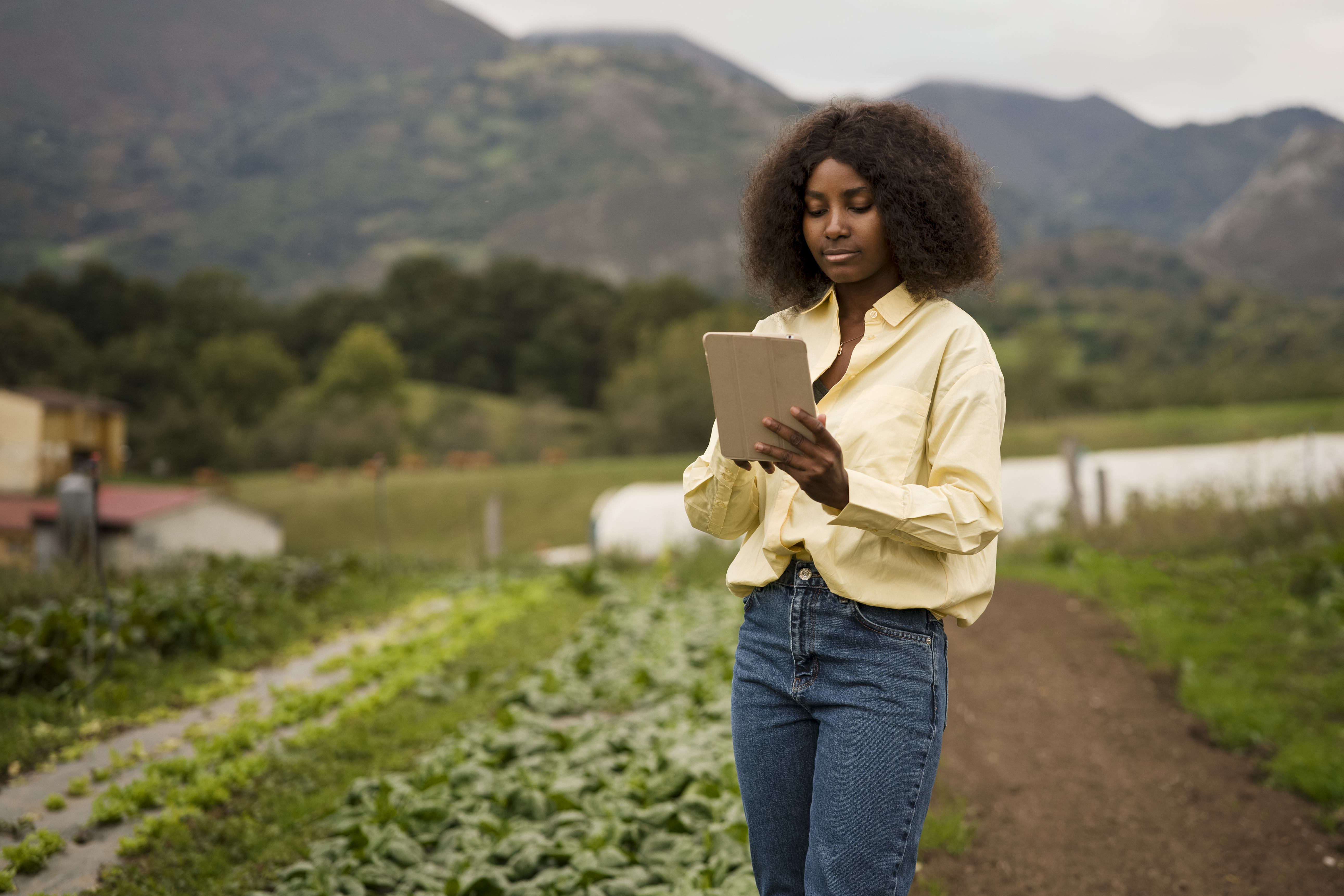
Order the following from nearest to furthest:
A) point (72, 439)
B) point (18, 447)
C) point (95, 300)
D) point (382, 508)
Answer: point (382, 508) → point (18, 447) → point (72, 439) → point (95, 300)

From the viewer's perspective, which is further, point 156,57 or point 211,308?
point 156,57

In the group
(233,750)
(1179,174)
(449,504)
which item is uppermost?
(1179,174)

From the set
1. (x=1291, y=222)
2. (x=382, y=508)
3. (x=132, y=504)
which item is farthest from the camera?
(x=1291, y=222)

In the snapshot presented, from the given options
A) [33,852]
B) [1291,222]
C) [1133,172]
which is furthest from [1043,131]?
[33,852]

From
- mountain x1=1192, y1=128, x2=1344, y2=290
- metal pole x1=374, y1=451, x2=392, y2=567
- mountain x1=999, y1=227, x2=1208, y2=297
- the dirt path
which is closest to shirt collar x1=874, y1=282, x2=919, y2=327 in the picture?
the dirt path

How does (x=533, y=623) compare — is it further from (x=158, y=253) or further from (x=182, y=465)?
(x=158, y=253)

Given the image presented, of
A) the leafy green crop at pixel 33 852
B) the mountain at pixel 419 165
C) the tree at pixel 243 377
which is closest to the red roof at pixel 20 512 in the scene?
the leafy green crop at pixel 33 852

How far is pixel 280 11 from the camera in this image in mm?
183125

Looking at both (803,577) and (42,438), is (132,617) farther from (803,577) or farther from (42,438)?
(42,438)

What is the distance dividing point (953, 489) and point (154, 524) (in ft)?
67.3

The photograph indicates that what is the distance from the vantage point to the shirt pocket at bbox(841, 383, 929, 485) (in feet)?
5.70

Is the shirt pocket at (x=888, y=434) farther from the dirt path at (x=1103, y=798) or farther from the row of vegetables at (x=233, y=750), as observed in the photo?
the row of vegetables at (x=233, y=750)

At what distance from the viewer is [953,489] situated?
1632mm

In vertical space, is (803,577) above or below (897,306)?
below
